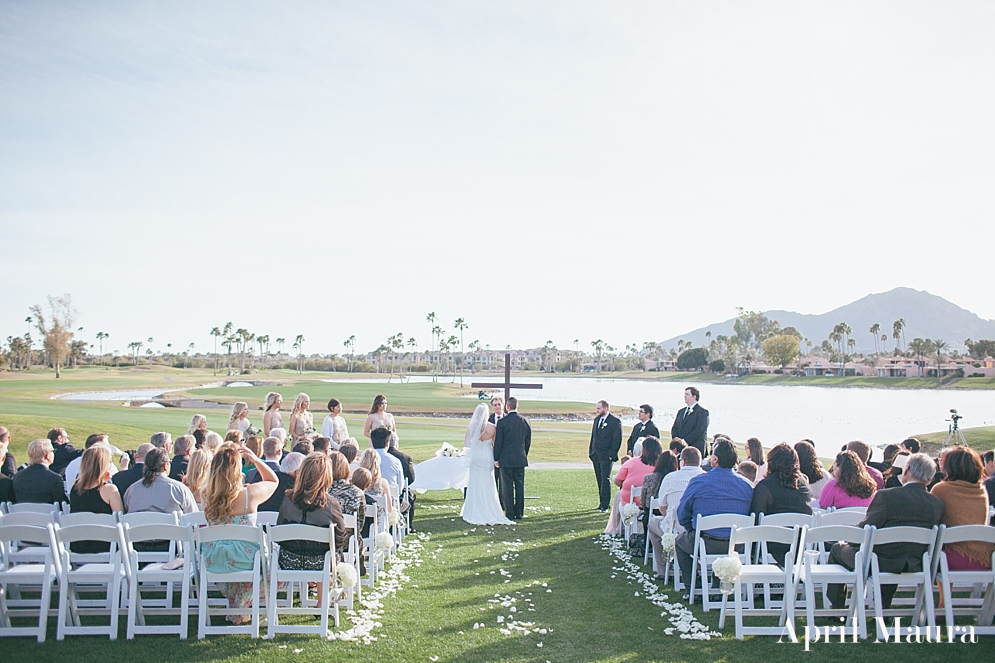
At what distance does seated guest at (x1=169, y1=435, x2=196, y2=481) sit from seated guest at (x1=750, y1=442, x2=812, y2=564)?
20.8 feet

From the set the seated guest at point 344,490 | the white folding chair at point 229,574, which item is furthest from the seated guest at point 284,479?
the white folding chair at point 229,574

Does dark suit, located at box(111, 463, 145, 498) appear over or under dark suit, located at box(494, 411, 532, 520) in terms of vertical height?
over

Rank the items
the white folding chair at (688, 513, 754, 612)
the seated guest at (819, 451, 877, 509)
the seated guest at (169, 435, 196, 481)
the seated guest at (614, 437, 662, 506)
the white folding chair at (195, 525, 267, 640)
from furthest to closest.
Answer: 1. the seated guest at (614, 437, 662, 506)
2. the seated guest at (169, 435, 196, 481)
3. the seated guest at (819, 451, 877, 509)
4. the white folding chair at (688, 513, 754, 612)
5. the white folding chair at (195, 525, 267, 640)

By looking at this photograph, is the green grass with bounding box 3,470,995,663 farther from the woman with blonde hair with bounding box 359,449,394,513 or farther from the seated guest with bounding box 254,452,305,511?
the seated guest with bounding box 254,452,305,511

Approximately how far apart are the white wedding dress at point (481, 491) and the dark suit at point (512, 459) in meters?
0.20

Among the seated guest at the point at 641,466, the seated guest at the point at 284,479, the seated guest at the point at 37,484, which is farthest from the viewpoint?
the seated guest at the point at 641,466

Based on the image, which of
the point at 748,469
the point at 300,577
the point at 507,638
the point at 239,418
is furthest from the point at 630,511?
the point at 239,418

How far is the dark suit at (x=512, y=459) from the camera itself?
476 inches

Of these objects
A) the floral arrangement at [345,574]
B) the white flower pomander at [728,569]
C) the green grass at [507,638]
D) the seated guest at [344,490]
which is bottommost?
the green grass at [507,638]

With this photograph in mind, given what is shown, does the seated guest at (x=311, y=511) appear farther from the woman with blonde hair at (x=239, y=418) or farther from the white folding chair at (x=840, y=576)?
the woman with blonde hair at (x=239, y=418)

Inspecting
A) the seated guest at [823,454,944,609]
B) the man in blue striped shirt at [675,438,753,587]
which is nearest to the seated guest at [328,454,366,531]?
the man in blue striped shirt at [675,438,753,587]

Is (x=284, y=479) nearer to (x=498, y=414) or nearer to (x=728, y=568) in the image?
(x=728, y=568)

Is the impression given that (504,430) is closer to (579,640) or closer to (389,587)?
(389,587)

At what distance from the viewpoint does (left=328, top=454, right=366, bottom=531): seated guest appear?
23.0 ft
